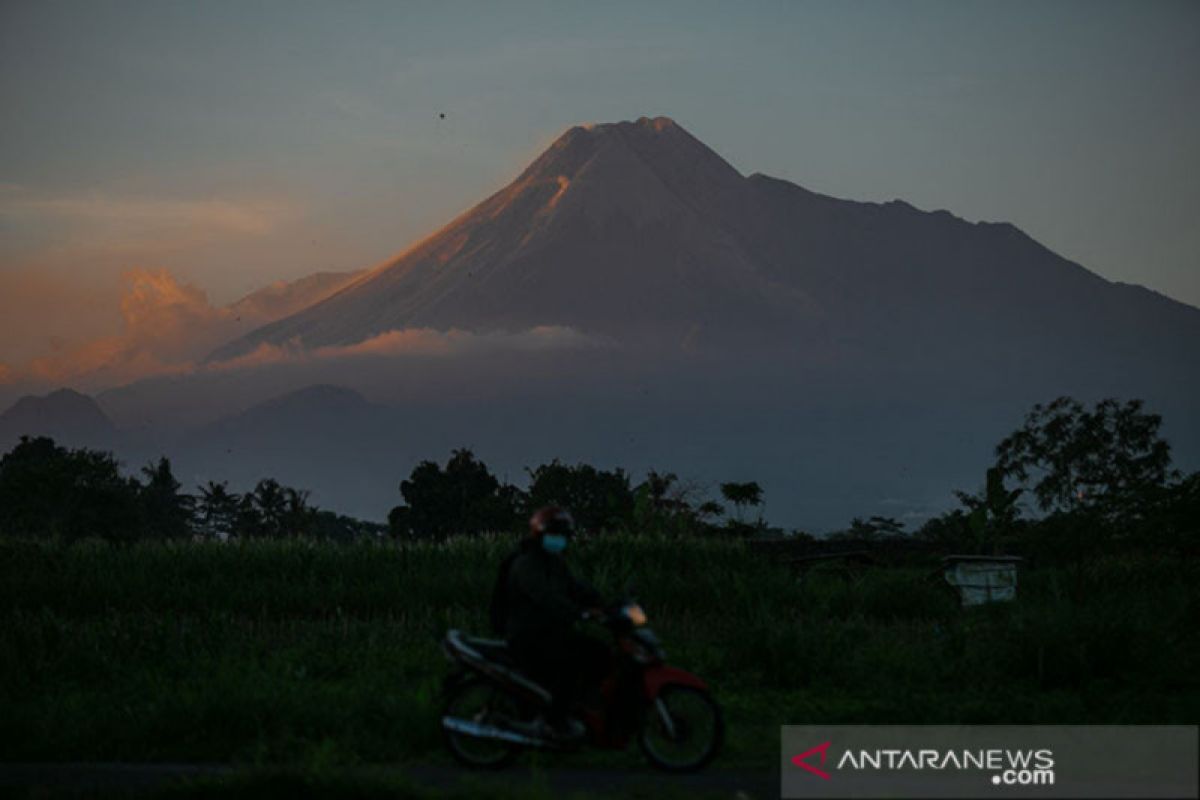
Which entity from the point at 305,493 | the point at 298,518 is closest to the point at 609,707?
the point at 305,493

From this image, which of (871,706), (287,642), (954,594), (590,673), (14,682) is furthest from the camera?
(954,594)

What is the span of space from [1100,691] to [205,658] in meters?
10.7

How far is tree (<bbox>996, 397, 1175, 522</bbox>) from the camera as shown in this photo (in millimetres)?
58438

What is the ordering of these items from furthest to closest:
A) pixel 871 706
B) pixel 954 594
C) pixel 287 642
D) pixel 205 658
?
pixel 954 594, pixel 287 642, pixel 205 658, pixel 871 706

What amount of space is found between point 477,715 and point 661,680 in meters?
1.65

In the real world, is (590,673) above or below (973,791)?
above

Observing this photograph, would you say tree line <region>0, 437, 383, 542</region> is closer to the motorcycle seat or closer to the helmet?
the motorcycle seat

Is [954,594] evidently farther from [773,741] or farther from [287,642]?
[773,741]

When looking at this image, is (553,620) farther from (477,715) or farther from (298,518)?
(298,518)

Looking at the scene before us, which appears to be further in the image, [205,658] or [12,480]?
[12,480]

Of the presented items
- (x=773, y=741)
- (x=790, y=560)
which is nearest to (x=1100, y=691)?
(x=773, y=741)

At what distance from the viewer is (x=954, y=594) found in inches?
1091

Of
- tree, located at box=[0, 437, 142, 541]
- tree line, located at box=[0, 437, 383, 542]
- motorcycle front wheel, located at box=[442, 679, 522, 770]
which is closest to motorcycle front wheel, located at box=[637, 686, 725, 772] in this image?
motorcycle front wheel, located at box=[442, 679, 522, 770]

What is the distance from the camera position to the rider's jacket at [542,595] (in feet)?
39.8
